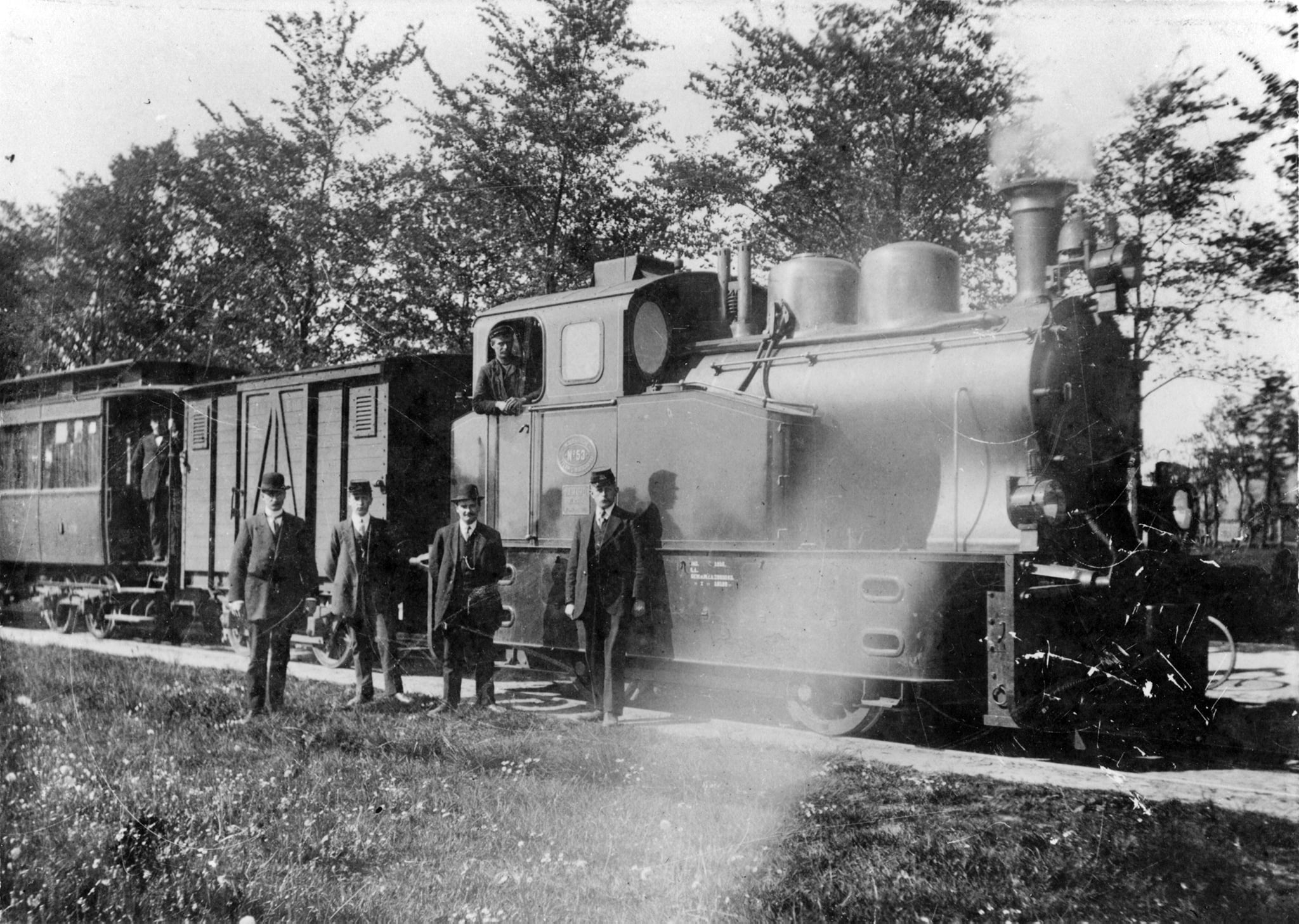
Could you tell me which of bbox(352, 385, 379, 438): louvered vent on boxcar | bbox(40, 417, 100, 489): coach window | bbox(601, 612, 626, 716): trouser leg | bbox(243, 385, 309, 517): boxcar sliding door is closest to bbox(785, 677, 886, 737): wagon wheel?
bbox(601, 612, 626, 716): trouser leg

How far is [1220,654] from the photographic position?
11688 mm

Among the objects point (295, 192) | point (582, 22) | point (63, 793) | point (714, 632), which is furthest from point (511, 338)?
point (295, 192)

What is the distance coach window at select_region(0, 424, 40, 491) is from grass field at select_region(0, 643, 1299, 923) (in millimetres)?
9785

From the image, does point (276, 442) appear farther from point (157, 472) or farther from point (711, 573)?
point (711, 573)

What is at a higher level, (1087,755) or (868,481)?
(868,481)

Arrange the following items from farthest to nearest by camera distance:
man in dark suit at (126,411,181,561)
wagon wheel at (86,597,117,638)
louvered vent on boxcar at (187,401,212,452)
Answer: wagon wheel at (86,597,117,638) → man in dark suit at (126,411,181,561) → louvered vent on boxcar at (187,401,212,452)

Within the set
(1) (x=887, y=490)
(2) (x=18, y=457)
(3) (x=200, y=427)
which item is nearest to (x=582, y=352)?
(1) (x=887, y=490)

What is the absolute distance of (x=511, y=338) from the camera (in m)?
8.70

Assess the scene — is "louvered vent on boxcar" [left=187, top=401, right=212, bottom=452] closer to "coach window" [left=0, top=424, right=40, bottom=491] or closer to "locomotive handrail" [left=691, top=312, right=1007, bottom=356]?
"coach window" [left=0, top=424, right=40, bottom=491]

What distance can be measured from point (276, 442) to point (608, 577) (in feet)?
19.1

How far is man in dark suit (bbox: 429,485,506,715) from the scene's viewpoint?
783cm

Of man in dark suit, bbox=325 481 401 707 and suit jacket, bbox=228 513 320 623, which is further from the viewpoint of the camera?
man in dark suit, bbox=325 481 401 707

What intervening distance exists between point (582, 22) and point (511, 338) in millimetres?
5752

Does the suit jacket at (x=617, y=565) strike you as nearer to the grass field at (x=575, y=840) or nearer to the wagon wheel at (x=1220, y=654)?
the grass field at (x=575, y=840)
